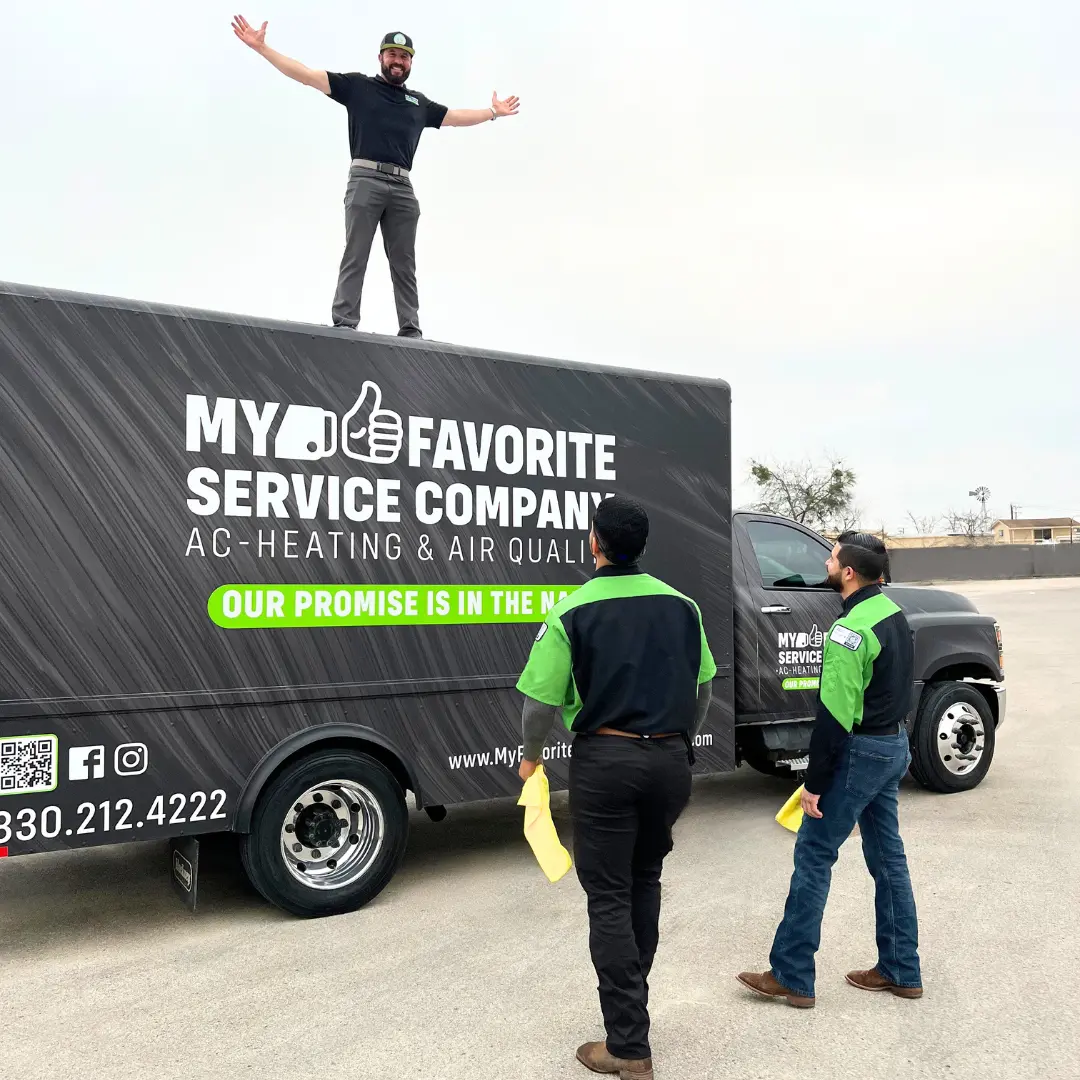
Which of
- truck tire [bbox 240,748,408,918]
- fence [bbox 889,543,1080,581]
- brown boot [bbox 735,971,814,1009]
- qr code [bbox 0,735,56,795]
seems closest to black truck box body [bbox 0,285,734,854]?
qr code [bbox 0,735,56,795]

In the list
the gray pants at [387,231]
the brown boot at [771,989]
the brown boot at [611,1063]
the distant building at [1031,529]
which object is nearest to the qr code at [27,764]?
the brown boot at [611,1063]

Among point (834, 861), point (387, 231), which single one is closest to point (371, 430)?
point (387, 231)

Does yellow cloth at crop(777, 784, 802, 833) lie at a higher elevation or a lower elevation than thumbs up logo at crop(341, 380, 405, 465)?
lower

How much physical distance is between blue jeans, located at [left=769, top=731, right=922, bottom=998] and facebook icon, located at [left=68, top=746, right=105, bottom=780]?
287cm

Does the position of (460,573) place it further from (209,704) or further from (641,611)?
(641,611)

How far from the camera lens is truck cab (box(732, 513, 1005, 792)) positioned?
6.75 meters

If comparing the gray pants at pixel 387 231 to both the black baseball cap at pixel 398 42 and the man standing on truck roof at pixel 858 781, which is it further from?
the man standing on truck roof at pixel 858 781

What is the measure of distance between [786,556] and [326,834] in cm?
366

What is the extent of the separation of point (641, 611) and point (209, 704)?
234 cm

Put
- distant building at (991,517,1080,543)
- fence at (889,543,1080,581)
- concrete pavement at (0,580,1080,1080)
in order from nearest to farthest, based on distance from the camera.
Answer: concrete pavement at (0,580,1080,1080)
fence at (889,543,1080,581)
distant building at (991,517,1080,543)

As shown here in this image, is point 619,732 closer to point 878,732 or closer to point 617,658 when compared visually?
point 617,658

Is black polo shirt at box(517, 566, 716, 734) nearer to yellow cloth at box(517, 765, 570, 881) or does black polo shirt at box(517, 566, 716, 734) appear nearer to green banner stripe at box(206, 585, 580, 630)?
yellow cloth at box(517, 765, 570, 881)

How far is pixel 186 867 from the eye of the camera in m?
5.05

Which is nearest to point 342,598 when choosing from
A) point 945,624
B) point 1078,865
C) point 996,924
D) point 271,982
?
point 271,982
